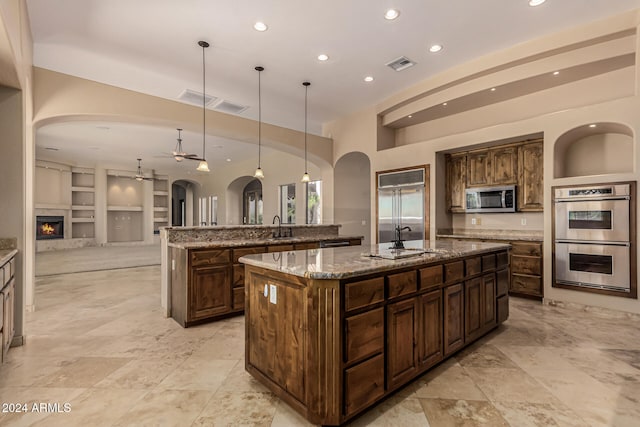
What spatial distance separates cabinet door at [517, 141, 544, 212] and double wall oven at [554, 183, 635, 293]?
501 mm

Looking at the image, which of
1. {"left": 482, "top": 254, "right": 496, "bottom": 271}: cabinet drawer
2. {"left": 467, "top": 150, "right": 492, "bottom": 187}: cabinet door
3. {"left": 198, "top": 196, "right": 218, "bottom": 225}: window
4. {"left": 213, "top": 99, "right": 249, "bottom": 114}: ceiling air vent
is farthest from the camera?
{"left": 198, "top": 196, "right": 218, "bottom": 225}: window

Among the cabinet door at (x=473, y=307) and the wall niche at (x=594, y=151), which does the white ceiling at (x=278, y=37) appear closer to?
the wall niche at (x=594, y=151)

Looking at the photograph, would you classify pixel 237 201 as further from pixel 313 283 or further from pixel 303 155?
pixel 313 283

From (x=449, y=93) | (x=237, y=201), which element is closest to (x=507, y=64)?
(x=449, y=93)

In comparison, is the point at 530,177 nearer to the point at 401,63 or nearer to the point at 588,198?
the point at 588,198

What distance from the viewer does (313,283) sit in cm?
179

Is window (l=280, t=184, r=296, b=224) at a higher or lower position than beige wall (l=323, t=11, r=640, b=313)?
lower

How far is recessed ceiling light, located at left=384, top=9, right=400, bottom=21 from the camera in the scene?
345 cm

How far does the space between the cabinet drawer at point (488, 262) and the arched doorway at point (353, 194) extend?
14.7 ft

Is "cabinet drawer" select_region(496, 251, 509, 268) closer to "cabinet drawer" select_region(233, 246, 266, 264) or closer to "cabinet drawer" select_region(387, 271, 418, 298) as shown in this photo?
"cabinet drawer" select_region(387, 271, 418, 298)

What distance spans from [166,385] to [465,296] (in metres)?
2.54

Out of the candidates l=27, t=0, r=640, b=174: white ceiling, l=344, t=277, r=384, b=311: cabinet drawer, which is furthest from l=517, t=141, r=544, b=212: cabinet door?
l=344, t=277, r=384, b=311: cabinet drawer

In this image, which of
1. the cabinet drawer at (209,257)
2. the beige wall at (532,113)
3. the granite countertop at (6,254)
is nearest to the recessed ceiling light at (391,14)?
the beige wall at (532,113)

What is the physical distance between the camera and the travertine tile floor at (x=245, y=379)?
1.94 meters
